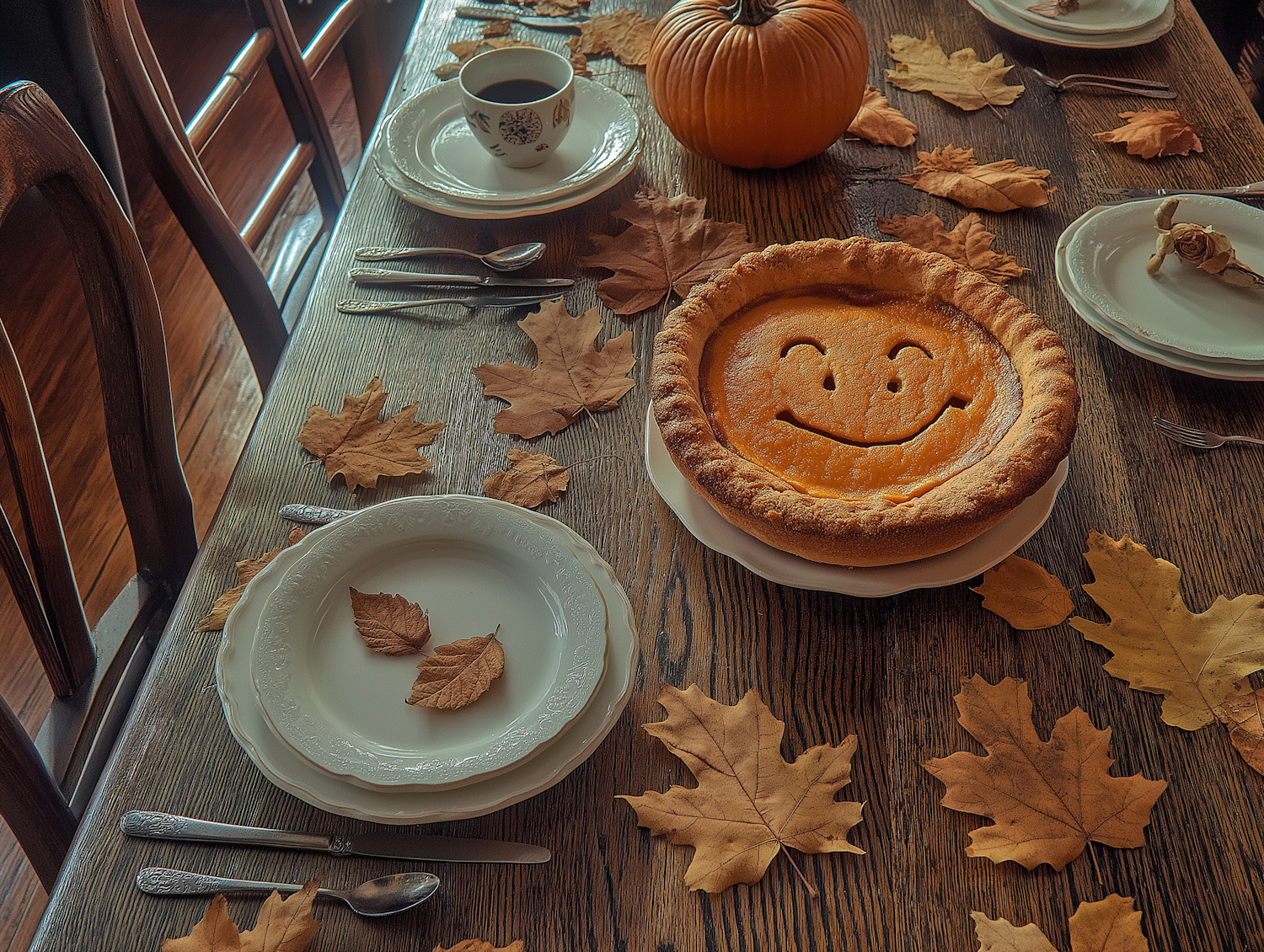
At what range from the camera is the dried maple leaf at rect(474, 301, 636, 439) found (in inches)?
40.8

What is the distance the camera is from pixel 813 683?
80cm

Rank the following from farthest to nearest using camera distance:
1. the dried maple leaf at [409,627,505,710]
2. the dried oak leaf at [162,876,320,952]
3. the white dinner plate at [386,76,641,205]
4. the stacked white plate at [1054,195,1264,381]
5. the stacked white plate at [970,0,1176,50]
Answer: the stacked white plate at [970,0,1176,50], the white dinner plate at [386,76,641,205], the stacked white plate at [1054,195,1264,381], the dried maple leaf at [409,627,505,710], the dried oak leaf at [162,876,320,952]

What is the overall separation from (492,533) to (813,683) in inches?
13.1

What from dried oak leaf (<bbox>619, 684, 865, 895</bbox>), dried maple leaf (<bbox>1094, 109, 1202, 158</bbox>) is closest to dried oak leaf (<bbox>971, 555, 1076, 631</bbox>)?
dried oak leaf (<bbox>619, 684, 865, 895</bbox>)

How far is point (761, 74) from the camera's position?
125cm

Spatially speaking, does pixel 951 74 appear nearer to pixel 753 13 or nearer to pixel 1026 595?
pixel 753 13

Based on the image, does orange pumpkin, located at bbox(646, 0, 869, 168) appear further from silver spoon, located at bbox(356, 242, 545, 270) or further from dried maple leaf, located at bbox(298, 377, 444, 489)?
dried maple leaf, located at bbox(298, 377, 444, 489)

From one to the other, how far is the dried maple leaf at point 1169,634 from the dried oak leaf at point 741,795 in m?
0.28

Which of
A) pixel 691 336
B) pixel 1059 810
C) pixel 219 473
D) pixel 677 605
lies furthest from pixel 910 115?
pixel 219 473

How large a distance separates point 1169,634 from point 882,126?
0.95m

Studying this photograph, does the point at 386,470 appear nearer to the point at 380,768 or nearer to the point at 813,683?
the point at 380,768

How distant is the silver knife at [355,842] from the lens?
69 cm

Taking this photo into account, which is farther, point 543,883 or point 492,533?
Answer: point 492,533

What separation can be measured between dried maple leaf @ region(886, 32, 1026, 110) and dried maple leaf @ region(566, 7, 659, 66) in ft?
1.48
